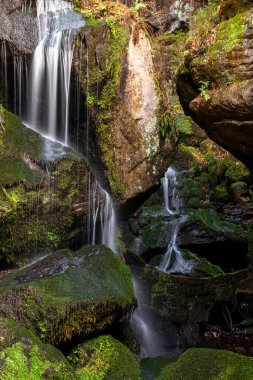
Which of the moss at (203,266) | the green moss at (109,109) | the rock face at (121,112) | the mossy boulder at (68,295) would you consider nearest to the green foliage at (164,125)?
the rock face at (121,112)

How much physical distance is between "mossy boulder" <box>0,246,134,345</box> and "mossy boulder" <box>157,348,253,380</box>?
5.96ft

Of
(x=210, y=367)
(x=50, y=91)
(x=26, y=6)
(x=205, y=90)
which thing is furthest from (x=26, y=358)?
(x=26, y=6)

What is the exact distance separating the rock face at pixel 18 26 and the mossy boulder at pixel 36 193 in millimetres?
2012

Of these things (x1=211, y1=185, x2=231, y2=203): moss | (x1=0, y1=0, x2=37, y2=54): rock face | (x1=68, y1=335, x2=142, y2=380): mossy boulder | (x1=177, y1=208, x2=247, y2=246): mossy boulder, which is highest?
(x1=0, y1=0, x2=37, y2=54): rock face

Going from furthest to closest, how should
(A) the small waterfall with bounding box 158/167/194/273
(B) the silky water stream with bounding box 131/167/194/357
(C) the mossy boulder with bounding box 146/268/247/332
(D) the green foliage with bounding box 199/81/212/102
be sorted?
(A) the small waterfall with bounding box 158/167/194/273 < (C) the mossy boulder with bounding box 146/268/247/332 < (B) the silky water stream with bounding box 131/167/194/357 < (D) the green foliage with bounding box 199/81/212/102

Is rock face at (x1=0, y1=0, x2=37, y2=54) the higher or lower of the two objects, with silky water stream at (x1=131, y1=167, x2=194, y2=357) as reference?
higher

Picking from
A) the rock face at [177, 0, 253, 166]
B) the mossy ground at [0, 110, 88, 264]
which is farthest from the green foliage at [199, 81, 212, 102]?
the mossy ground at [0, 110, 88, 264]

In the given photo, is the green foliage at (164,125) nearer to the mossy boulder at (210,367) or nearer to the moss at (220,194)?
the moss at (220,194)

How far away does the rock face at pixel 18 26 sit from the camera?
910 cm

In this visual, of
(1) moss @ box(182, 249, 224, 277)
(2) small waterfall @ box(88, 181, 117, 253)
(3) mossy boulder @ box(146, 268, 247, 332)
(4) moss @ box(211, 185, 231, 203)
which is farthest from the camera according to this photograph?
(4) moss @ box(211, 185, 231, 203)

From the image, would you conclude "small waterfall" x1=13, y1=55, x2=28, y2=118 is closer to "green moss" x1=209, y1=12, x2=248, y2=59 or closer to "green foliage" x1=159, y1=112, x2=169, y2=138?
"green foliage" x1=159, y1=112, x2=169, y2=138

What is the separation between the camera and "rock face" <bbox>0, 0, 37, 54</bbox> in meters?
9.10

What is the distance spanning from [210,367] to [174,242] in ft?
23.0

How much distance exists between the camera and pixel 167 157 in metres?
9.82
